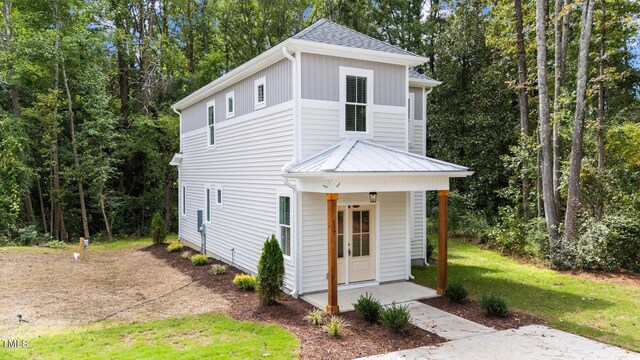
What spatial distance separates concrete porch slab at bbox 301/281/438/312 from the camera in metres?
8.81

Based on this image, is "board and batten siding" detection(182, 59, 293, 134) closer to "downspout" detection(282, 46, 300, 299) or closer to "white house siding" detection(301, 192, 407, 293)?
"downspout" detection(282, 46, 300, 299)

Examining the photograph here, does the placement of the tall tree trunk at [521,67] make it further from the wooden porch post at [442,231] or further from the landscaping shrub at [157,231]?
the landscaping shrub at [157,231]

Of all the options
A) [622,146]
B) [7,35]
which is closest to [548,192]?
[622,146]

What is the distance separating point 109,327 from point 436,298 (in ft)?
22.1

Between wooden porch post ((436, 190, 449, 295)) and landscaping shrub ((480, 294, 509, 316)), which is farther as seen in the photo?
wooden porch post ((436, 190, 449, 295))

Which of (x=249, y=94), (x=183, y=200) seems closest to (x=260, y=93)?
(x=249, y=94)

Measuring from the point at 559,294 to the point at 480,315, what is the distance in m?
2.94

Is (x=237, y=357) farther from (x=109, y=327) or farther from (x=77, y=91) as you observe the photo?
(x=77, y=91)

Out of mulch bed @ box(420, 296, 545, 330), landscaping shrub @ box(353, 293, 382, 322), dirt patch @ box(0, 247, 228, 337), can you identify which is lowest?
dirt patch @ box(0, 247, 228, 337)

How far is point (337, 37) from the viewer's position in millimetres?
10188

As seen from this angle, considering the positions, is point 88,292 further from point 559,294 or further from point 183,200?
point 559,294

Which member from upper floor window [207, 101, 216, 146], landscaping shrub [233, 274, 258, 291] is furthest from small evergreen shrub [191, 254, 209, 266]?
upper floor window [207, 101, 216, 146]

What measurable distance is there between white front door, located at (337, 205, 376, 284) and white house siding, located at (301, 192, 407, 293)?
0.21 metres

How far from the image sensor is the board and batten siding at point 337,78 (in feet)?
31.1
